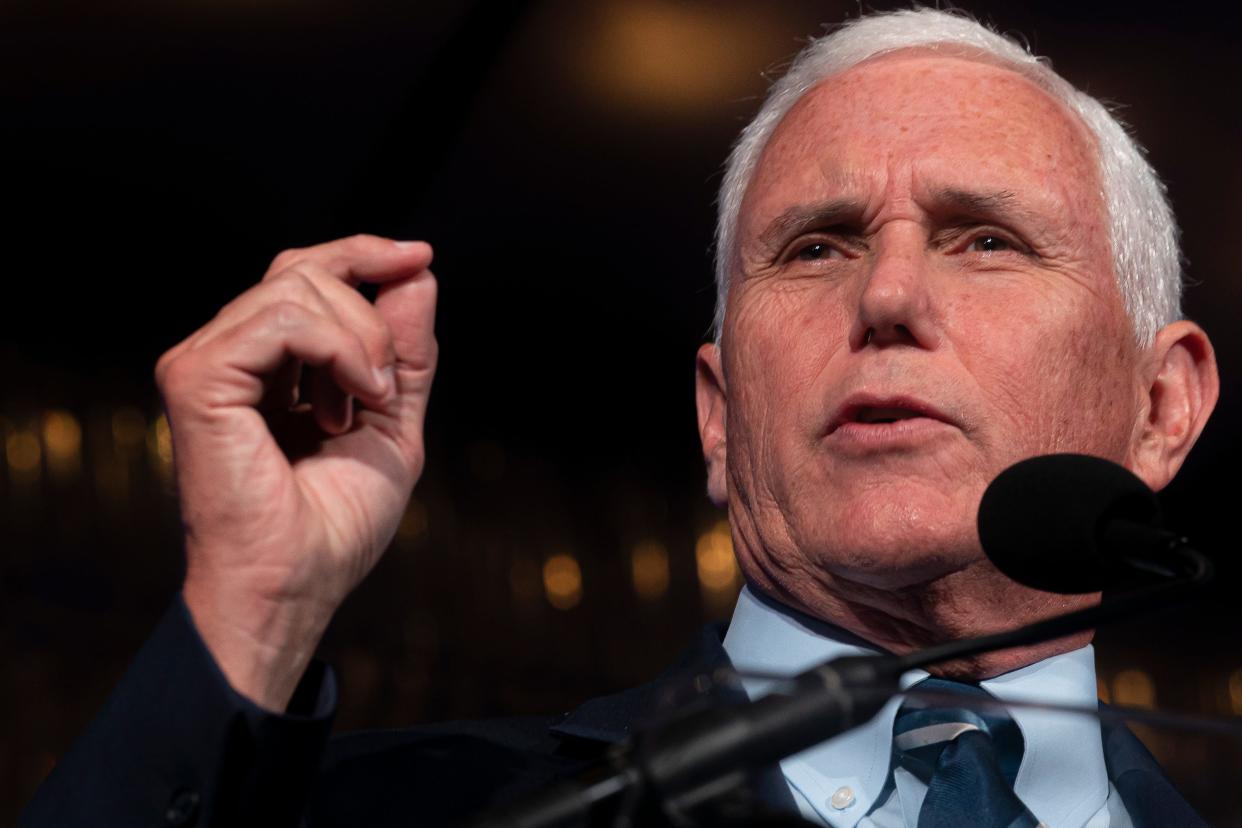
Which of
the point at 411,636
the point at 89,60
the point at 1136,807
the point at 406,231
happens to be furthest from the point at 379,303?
Result: the point at 411,636

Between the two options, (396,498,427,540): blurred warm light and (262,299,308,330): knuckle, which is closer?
(262,299,308,330): knuckle

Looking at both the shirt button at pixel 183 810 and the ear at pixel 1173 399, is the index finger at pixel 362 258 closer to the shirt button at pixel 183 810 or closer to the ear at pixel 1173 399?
the shirt button at pixel 183 810

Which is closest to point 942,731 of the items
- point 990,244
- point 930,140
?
point 990,244

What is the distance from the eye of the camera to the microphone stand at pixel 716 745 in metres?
0.93

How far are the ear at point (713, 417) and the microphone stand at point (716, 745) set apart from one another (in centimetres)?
112

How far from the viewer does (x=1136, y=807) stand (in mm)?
1834

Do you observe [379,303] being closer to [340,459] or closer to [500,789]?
[340,459]

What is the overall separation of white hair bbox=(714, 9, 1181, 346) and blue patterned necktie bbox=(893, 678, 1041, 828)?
58cm

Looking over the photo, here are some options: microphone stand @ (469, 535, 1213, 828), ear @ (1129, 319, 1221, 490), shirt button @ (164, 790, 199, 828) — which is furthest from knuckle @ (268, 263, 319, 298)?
ear @ (1129, 319, 1221, 490)

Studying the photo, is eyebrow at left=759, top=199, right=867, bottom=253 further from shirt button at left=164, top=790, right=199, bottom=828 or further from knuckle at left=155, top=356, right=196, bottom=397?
shirt button at left=164, top=790, right=199, bottom=828

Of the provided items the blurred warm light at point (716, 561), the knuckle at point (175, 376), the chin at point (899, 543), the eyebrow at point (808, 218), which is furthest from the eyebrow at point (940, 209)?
the blurred warm light at point (716, 561)

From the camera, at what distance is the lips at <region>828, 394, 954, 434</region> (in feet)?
5.80

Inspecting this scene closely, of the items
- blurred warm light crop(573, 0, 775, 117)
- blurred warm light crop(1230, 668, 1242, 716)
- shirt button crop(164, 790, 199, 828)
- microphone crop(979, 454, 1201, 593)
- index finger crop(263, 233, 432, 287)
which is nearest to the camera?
microphone crop(979, 454, 1201, 593)

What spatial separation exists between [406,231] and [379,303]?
5.17 ft
